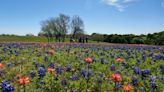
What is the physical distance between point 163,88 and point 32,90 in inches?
109

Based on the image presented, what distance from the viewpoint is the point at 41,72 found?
627 centimetres

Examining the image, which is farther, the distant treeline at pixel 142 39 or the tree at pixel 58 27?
the tree at pixel 58 27

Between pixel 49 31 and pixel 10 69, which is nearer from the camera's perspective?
pixel 10 69

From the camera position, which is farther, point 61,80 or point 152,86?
point 61,80

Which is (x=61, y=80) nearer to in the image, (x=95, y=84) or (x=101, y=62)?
(x=95, y=84)

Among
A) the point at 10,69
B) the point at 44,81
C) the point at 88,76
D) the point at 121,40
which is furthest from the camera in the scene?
the point at 121,40

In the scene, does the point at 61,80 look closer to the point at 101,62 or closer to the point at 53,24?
the point at 101,62

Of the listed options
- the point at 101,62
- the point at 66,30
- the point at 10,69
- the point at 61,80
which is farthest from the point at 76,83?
the point at 66,30

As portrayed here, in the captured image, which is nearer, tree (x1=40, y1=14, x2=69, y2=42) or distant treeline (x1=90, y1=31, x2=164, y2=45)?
distant treeline (x1=90, y1=31, x2=164, y2=45)

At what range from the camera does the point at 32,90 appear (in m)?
5.53

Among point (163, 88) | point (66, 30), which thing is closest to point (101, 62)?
point (163, 88)

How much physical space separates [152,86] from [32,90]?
95.9 inches

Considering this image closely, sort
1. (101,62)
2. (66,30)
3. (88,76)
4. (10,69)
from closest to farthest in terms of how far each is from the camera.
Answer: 1. (88,76)
2. (10,69)
3. (101,62)
4. (66,30)

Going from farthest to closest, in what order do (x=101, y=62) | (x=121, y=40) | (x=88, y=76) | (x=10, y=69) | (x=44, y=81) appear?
(x=121, y=40) → (x=101, y=62) → (x=10, y=69) → (x=88, y=76) → (x=44, y=81)
